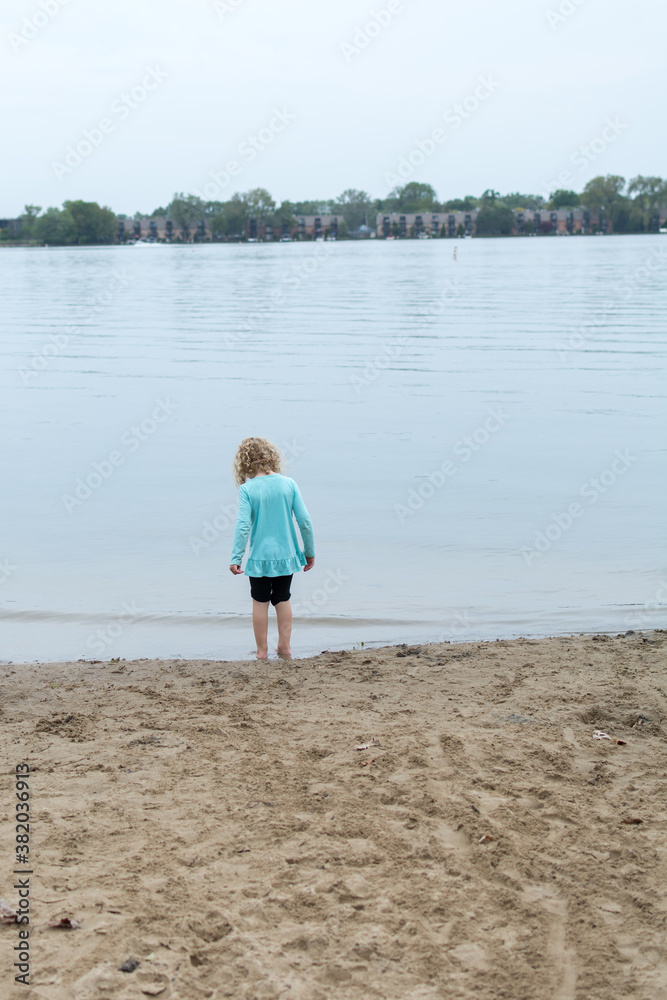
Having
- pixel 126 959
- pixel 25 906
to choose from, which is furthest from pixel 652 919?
pixel 25 906

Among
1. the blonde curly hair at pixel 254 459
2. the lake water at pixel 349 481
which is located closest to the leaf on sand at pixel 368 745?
the blonde curly hair at pixel 254 459

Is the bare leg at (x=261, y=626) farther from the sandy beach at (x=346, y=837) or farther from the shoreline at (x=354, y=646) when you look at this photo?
the sandy beach at (x=346, y=837)

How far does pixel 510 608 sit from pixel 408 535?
238 centimetres

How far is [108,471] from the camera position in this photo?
43.6ft

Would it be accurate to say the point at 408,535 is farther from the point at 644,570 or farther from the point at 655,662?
the point at 655,662

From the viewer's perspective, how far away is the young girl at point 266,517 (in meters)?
6.02

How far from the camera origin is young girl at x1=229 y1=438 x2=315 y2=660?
6023 millimetres

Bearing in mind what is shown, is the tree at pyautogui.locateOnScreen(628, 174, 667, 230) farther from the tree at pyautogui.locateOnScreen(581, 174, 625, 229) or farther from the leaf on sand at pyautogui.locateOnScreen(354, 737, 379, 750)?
the leaf on sand at pyautogui.locateOnScreen(354, 737, 379, 750)

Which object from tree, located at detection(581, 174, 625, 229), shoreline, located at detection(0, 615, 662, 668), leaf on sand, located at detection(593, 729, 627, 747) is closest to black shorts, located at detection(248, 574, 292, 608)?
shoreline, located at detection(0, 615, 662, 668)

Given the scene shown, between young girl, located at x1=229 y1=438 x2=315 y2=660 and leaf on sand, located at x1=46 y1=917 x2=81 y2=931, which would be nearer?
leaf on sand, located at x1=46 y1=917 x2=81 y2=931

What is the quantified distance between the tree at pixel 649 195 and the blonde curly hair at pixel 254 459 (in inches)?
8295

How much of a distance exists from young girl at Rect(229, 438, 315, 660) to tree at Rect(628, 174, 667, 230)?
21073 centimetres

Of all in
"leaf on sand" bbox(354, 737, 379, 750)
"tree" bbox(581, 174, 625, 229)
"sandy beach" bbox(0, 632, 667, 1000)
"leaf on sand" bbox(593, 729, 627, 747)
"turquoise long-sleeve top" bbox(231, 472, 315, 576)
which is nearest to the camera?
"sandy beach" bbox(0, 632, 667, 1000)

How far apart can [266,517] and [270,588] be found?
55 centimetres
